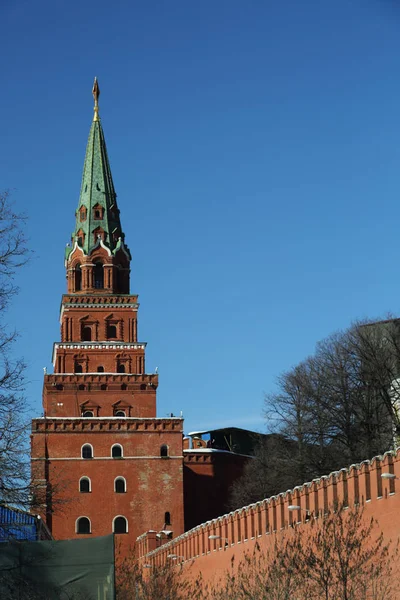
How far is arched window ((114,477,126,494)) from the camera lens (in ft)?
204

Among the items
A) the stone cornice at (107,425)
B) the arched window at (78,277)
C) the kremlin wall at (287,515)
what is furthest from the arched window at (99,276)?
the kremlin wall at (287,515)

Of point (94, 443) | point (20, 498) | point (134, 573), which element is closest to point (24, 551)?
point (20, 498)

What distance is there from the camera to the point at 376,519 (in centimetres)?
2530

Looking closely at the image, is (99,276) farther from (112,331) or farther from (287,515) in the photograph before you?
(287,515)

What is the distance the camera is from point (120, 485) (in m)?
62.2

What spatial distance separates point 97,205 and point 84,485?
18762 mm

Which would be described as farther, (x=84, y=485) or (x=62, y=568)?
(x=84, y=485)

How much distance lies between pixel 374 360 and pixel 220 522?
50.9 ft

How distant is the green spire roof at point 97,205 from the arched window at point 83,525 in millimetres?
17039

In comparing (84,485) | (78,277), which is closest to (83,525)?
(84,485)

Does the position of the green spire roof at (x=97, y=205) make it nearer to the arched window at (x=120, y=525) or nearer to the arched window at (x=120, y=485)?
the arched window at (x=120, y=485)

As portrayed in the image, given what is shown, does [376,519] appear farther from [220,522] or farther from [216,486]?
[216,486]

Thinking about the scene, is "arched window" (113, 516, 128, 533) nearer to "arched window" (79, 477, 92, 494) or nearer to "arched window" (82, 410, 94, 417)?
"arched window" (79, 477, 92, 494)

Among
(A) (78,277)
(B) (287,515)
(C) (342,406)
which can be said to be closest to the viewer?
(B) (287,515)
